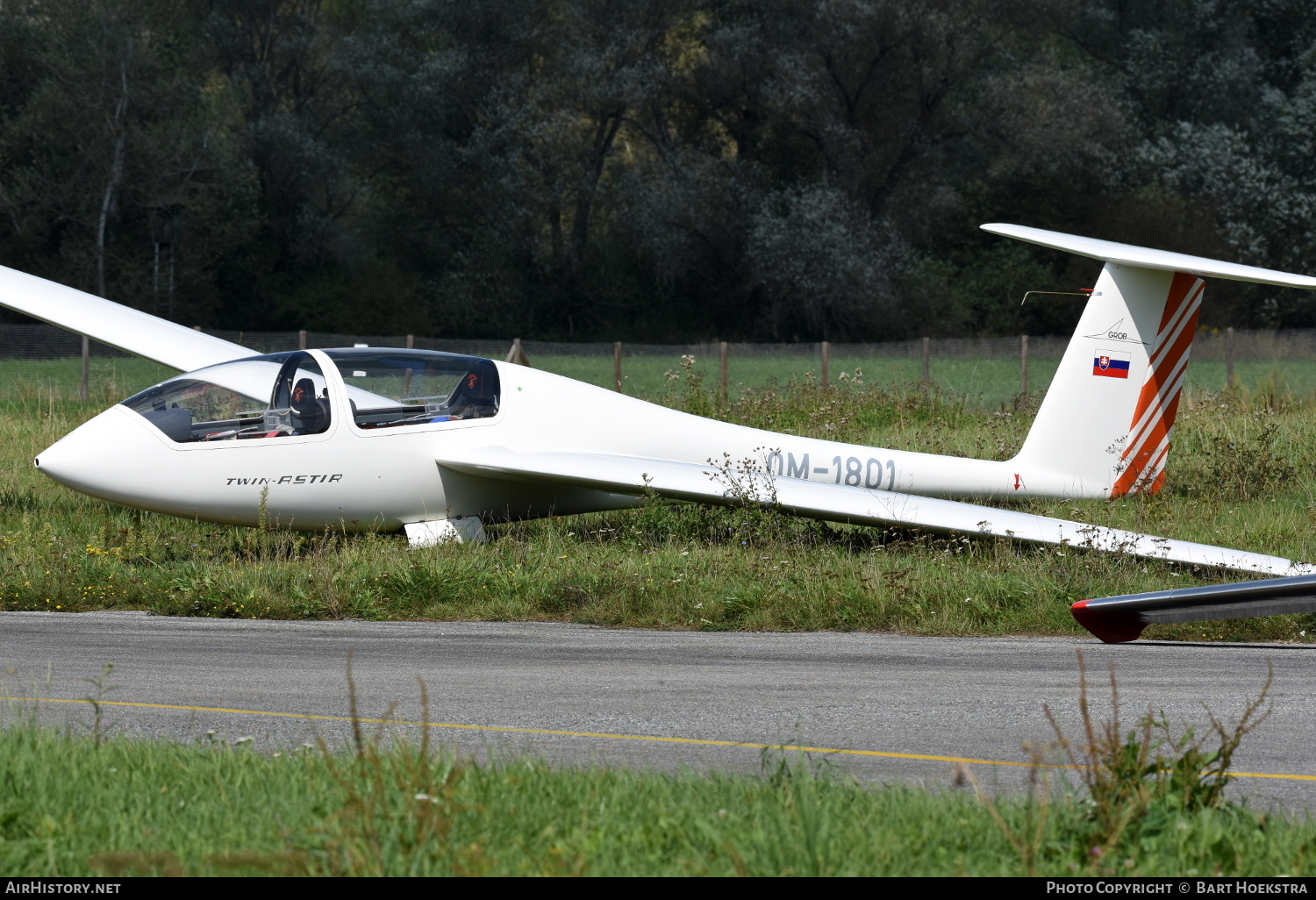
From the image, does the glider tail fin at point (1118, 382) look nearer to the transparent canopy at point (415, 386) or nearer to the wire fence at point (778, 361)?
the transparent canopy at point (415, 386)

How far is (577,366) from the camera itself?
39344 millimetres

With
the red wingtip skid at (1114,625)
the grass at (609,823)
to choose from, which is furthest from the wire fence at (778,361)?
the grass at (609,823)

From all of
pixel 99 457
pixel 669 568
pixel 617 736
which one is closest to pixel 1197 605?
pixel 617 736

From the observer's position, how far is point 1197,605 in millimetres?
7539

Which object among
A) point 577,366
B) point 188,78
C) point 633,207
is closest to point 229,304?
point 188,78

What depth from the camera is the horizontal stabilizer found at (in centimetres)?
729

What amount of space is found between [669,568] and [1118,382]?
5414 millimetres

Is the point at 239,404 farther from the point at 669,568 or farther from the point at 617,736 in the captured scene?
the point at 617,736

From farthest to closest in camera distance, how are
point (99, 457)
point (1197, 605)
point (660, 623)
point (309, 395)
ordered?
point (309, 395)
point (99, 457)
point (660, 623)
point (1197, 605)

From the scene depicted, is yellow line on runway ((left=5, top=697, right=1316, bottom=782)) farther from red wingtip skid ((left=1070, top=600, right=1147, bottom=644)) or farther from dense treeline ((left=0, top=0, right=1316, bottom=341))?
dense treeline ((left=0, top=0, right=1316, bottom=341))

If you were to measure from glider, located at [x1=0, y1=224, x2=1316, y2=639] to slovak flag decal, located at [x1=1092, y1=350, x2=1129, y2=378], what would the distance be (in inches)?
→ 0.5

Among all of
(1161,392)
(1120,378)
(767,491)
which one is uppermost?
(1120,378)

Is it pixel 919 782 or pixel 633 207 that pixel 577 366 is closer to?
pixel 633 207

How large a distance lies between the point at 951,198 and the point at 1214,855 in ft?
186
